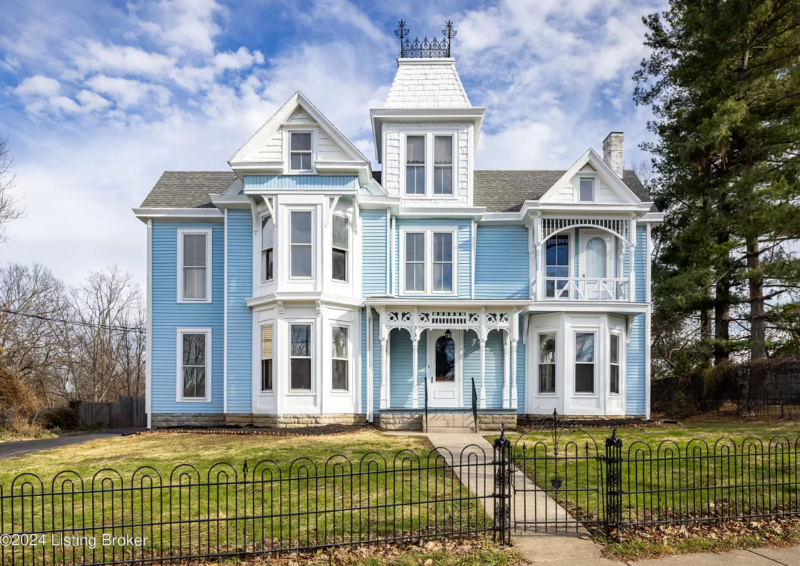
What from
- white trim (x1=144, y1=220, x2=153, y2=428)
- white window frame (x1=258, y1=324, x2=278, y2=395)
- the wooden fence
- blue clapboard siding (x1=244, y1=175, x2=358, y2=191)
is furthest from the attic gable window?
the wooden fence

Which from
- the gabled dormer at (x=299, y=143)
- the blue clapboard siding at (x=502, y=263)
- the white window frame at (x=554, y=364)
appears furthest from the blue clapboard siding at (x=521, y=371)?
the gabled dormer at (x=299, y=143)

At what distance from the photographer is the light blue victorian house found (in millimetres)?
17172

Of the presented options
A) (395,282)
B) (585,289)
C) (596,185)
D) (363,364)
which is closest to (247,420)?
(363,364)

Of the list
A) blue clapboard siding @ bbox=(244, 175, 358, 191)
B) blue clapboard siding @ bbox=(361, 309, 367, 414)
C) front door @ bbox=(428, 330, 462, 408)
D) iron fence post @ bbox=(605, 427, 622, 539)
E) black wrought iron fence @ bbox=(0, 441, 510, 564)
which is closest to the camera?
black wrought iron fence @ bbox=(0, 441, 510, 564)

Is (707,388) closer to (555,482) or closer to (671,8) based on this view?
(671,8)

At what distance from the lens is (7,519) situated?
815cm

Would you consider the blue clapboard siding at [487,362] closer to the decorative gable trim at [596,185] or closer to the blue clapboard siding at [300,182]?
the decorative gable trim at [596,185]

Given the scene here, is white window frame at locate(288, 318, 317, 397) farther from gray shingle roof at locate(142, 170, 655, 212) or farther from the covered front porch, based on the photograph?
gray shingle roof at locate(142, 170, 655, 212)

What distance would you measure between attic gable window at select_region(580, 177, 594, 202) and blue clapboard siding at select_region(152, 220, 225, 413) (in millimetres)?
11017

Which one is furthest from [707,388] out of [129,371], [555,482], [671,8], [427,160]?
[129,371]

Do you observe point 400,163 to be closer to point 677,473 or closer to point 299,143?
point 299,143

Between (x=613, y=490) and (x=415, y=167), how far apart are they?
521 inches

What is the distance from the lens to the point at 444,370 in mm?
18781

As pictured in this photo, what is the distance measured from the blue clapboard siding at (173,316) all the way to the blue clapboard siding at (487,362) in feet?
24.2
